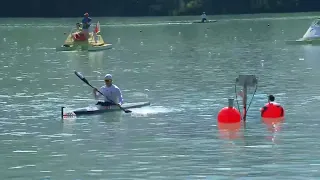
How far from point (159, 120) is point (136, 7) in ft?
465

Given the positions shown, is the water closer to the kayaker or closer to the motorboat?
the kayaker

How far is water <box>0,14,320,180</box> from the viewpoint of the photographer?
2923 centimetres

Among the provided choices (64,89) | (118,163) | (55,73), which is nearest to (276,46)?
(55,73)

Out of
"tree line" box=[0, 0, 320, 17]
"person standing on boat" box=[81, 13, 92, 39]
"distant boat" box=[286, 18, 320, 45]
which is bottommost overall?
"tree line" box=[0, 0, 320, 17]

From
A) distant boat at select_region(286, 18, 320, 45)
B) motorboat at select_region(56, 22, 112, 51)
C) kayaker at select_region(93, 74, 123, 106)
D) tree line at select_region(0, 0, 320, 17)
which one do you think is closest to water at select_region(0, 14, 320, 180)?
kayaker at select_region(93, 74, 123, 106)

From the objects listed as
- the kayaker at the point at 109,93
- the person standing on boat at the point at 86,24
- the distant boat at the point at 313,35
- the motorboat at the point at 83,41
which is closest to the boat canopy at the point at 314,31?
the distant boat at the point at 313,35

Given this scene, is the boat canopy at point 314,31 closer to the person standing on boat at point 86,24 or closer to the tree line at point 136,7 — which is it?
the person standing on boat at point 86,24

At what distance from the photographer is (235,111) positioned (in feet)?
122

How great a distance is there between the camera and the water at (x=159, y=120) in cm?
2923

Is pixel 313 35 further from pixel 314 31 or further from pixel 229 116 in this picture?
pixel 229 116

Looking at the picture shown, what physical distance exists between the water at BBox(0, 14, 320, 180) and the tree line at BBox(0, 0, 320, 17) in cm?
9504

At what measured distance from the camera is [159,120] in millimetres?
38719

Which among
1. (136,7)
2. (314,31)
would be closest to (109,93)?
(314,31)

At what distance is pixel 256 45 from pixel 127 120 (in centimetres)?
5396
